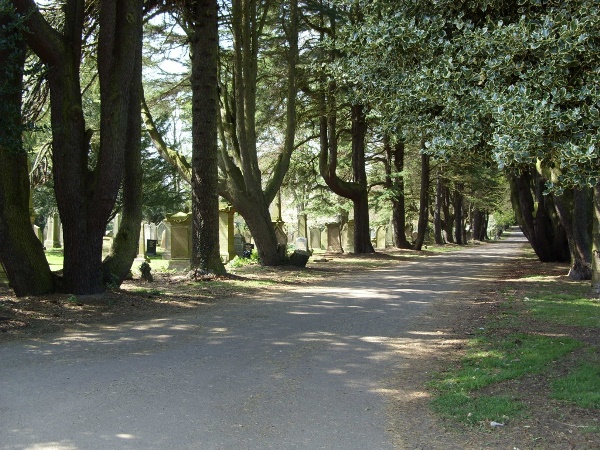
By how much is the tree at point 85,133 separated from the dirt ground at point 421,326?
775mm

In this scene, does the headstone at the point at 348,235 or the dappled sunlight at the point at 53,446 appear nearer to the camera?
the dappled sunlight at the point at 53,446

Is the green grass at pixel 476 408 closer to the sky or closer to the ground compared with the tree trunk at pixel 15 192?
closer to the ground

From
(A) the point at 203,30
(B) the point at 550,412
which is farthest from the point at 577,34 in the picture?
(A) the point at 203,30

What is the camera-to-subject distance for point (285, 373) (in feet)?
20.0

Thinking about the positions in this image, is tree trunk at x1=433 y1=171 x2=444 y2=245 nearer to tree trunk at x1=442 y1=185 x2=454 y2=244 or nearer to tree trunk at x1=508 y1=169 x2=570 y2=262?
tree trunk at x1=442 y1=185 x2=454 y2=244

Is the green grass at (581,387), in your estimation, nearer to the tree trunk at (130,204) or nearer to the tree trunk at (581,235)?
the tree trunk at (130,204)

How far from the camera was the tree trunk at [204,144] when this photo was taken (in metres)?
14.7

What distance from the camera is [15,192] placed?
9758mm

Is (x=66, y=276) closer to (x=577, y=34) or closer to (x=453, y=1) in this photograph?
(x=453, y=1)

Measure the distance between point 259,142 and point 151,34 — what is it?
929cm

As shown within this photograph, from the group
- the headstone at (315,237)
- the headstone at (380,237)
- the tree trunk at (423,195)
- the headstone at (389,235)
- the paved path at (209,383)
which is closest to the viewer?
the paved path at (209,383)

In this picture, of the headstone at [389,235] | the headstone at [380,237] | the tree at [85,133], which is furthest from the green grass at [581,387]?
the headstone at [389,235]

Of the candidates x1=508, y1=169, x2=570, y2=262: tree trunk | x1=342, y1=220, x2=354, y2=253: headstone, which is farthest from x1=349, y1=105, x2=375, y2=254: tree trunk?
x1=508, y1=169, x2=570, y2=262: tree trunk

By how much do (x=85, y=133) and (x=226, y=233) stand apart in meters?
12.1
